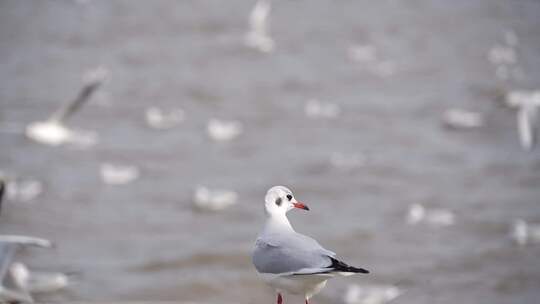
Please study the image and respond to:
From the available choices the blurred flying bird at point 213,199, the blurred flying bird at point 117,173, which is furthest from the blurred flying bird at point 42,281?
the blurred flying bird at point 117,173

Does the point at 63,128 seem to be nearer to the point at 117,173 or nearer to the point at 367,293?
the point at 117,173

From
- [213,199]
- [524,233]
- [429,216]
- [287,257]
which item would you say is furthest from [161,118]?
[287,257]

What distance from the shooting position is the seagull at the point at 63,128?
7527mm

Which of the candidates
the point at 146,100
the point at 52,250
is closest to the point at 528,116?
the point at 52,250

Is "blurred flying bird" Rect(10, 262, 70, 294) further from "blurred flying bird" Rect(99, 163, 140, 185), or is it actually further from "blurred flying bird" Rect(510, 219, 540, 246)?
"blurred flying bird" Rect(510, 219, 540, 246)

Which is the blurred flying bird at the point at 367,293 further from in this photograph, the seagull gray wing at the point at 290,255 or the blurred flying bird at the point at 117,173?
the seagull gray wing at the point at 290,255

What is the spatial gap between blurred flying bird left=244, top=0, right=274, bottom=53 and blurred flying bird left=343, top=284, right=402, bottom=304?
831cm

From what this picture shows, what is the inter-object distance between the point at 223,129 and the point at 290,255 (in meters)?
10.2

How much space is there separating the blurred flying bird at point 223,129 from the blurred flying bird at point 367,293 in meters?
4.74

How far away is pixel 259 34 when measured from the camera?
16547 millimetres

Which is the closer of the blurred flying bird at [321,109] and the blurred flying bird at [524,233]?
the blurred flying bird at [524,233]

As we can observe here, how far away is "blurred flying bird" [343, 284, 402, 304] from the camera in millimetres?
8178

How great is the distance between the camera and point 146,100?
1463 centimetres

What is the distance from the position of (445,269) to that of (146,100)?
6650 millimetres
